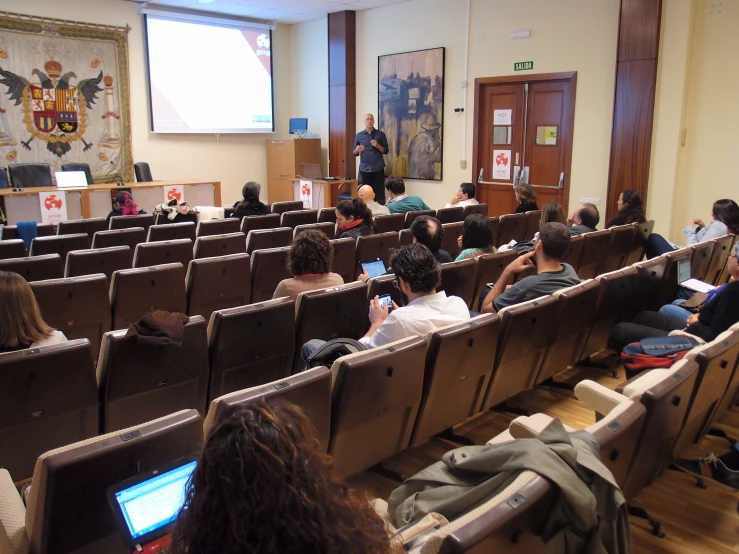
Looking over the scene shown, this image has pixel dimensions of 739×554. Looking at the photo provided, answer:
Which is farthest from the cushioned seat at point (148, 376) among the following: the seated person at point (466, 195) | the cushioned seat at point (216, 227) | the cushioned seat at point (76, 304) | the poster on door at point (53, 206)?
the poster on door at point (53, 206)

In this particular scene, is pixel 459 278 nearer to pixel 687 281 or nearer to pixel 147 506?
pixel 687 281

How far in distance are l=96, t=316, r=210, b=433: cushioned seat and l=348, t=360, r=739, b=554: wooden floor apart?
85 cm

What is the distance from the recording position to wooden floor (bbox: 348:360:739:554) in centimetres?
235

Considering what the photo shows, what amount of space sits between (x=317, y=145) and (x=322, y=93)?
102cm

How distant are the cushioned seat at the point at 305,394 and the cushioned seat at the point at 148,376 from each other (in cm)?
56

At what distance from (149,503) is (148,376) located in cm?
110

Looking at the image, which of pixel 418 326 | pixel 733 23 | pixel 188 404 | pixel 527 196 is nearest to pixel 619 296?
pixel 418 326

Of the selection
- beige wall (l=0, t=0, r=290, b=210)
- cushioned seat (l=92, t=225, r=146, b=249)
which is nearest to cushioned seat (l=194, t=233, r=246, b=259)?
cushioned seat (l=92, t=225, r=146, b=249)

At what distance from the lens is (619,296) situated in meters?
3.81

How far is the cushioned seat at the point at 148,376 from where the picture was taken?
8.07ft

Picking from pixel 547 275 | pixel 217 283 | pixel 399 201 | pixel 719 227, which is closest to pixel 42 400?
pixel 217 283

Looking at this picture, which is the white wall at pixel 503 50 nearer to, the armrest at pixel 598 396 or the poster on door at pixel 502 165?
the poster on door at pixel 502 165

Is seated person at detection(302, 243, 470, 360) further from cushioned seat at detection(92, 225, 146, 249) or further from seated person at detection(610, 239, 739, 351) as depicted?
cushioned seat at detection(92, 225, 146, 249)

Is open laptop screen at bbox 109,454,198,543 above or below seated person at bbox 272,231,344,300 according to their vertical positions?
below
